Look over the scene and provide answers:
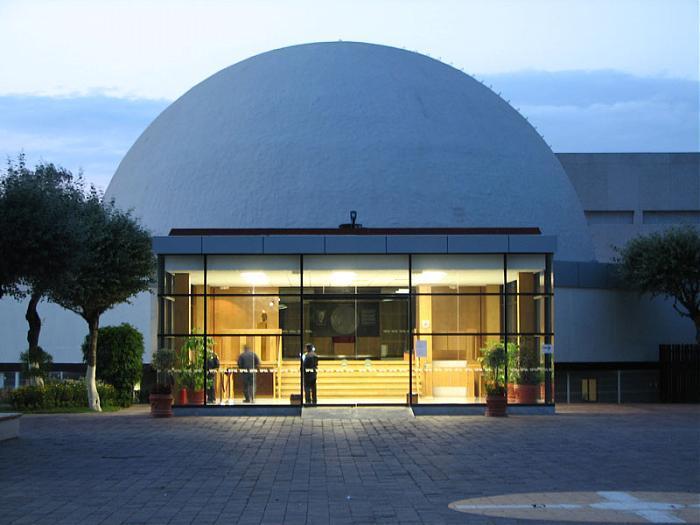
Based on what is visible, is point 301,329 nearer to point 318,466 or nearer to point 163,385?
point 163,385

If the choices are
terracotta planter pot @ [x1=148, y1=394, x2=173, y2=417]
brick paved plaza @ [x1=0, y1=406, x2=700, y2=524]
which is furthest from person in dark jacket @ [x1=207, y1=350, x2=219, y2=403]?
brick paved plaza @ [x1=0, y1=406, x2=700, y2=524]

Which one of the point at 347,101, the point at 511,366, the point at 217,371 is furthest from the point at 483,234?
the point at 347,101

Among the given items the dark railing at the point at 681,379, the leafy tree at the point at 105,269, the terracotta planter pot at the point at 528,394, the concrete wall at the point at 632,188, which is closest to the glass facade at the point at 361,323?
the terracotta planter pot at the point at 528,394

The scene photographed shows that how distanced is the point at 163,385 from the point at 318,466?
11.2 meters

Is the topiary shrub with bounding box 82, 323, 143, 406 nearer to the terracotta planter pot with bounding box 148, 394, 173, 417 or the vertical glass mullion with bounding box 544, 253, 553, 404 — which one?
the terracotta planter pot with bounding box 148, 394, 173, 417

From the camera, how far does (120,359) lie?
3142cm

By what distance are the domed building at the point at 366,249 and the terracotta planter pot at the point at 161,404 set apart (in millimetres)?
989

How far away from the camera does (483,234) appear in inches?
1141

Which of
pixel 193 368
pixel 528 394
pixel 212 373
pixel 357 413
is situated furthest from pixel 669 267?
pixel 193 368

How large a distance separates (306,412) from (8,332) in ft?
45.1

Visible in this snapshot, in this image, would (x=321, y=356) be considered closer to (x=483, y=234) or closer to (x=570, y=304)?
(x=483, y=234)

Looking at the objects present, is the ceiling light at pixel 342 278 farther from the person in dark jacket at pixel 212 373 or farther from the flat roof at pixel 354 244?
the person in dark jacket at pixel 212 373

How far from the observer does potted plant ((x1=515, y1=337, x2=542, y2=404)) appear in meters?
27.8

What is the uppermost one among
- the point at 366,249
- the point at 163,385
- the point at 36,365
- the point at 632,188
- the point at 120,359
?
the point at 632,188
